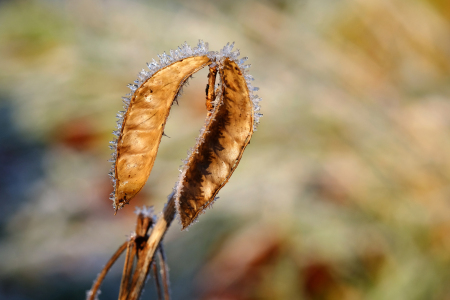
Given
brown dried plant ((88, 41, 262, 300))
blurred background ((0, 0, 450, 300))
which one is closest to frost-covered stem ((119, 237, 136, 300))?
brown dried plant ((88, 41, 262, 300))

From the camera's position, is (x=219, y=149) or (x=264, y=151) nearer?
(x=219, y=149)

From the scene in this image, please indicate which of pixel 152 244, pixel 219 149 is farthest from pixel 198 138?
pixel 152 244

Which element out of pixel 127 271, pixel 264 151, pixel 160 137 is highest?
pixel 264 151

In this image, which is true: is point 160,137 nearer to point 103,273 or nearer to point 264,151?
point 103,273

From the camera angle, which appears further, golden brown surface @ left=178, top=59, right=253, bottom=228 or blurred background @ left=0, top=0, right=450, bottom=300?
blurred background @ left=0, top=0, right=450, bottom=300

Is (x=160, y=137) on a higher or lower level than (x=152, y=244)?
higher

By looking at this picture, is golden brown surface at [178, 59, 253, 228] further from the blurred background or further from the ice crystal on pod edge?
the blurred background

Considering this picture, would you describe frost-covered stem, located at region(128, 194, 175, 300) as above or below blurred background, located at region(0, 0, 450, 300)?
below

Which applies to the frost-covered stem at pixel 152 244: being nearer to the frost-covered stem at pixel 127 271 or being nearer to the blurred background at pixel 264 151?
the frost-covered stem at pixel 127 271
